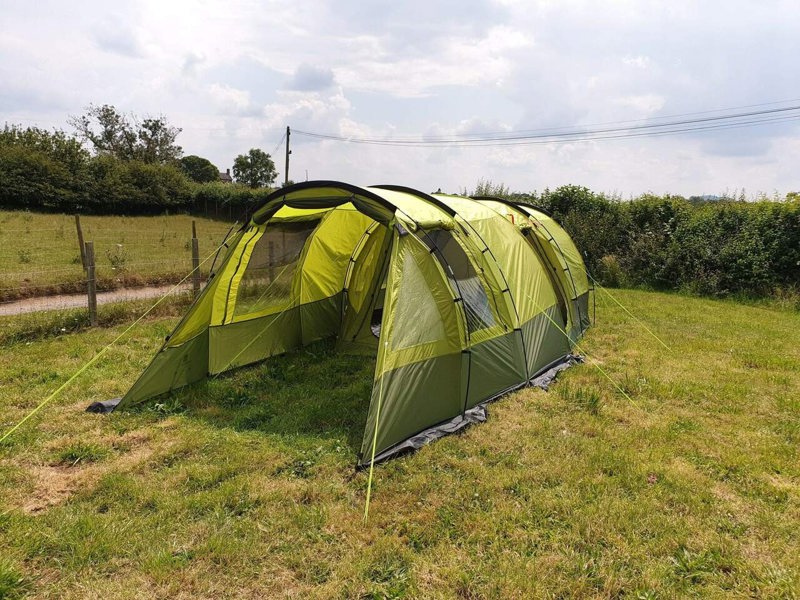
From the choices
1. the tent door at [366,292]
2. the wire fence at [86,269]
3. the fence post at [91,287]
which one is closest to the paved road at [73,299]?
the wire fence at [86,269]

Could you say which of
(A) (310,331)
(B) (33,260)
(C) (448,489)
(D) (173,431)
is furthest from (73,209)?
(C) (448,489)

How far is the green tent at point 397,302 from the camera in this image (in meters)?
4.49

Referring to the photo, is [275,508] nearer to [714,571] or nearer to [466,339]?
[466,339]

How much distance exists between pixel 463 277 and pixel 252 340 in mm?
2748

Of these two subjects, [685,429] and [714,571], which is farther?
[685,429]

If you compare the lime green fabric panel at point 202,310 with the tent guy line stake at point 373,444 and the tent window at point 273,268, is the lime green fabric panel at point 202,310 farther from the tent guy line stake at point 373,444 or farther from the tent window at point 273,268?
the tent guy line stake at point 373,444

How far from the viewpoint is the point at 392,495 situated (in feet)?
12.0

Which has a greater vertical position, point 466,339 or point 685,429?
point 466,339

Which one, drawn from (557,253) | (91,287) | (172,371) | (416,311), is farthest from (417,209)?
(91,287)

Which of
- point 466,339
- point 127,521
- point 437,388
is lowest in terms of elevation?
point 127,521

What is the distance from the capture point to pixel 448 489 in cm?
374

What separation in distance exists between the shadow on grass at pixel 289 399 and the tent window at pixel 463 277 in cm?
144

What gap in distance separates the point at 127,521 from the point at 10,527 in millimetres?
688

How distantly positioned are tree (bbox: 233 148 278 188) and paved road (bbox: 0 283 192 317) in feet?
171
